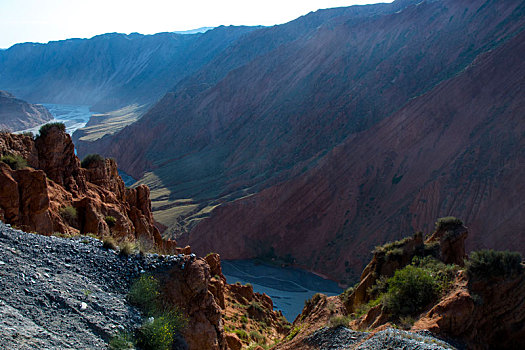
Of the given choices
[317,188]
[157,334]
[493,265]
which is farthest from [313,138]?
[157,334]

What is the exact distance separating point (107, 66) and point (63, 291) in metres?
174

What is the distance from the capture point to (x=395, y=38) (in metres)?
56.6

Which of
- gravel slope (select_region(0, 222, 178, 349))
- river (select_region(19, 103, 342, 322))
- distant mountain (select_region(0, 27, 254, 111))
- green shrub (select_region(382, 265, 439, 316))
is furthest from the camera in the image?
Result: distant mountain (select_region(0, 27, 254, 111))

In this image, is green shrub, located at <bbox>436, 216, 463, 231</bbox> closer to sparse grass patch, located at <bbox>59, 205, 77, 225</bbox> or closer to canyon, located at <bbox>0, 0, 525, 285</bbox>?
sparse grass patch, located at <bbox>59, 205, 77, 225</bbox>

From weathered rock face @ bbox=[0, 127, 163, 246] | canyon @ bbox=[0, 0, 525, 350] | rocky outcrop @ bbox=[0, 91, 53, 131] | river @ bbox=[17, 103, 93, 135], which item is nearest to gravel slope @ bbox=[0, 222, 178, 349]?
canyon @ bbox=[0, 0, 525, 350]

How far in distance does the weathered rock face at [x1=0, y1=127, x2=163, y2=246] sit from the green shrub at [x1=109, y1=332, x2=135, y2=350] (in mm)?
6132

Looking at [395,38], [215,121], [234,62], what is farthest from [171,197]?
[234,62]

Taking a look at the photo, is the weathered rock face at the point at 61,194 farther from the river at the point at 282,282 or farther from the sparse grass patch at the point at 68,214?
the river at the point at 282,282

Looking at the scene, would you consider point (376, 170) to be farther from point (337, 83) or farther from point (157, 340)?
point (157, 340)

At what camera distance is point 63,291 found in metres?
8.48

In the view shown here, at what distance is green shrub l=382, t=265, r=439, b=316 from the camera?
34.8 ft

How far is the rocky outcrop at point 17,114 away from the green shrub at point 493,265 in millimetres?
110845

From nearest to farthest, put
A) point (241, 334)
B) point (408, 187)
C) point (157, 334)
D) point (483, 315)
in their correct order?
1. point (157, 334)
2. point (483, 315)
3. point (241, 334)
4. point (408, 187)

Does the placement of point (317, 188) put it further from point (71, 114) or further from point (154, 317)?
point (71, 114)
